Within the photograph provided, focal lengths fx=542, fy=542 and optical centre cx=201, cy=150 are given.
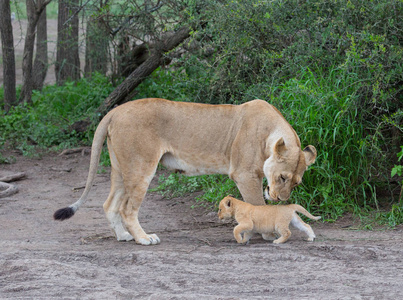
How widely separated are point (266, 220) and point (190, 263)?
0.88 metres

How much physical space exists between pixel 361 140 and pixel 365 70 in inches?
36.9

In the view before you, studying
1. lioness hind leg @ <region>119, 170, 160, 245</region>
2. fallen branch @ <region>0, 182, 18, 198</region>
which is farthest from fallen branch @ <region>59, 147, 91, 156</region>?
lioness hind leg @ <region>119, 170, 160, 245</region>

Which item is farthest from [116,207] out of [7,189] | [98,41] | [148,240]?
[98,41]

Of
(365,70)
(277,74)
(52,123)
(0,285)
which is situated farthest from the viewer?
(52,123)

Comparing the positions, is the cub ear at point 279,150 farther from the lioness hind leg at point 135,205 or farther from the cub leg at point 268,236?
the lioness hind leg at point 135,205

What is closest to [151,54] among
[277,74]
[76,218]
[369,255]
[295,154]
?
[277,74]

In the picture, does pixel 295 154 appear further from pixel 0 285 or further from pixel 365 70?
pixel 0 285

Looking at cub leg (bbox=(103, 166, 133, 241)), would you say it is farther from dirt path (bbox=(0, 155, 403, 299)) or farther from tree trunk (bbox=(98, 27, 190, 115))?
tree trunk (bbox=(98, 27, 190, 115))

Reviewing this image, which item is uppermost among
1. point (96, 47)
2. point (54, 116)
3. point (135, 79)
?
point (96, 47)

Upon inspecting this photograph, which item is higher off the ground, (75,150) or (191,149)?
(191,149)

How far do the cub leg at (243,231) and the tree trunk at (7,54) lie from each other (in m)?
7.24

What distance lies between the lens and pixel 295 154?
15.9 ft

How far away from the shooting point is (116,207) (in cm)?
522

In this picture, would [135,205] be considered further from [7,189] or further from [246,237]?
[7,189]
